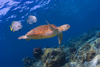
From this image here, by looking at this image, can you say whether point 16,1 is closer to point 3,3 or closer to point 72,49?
point 3,3

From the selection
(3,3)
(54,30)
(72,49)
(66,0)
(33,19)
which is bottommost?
(54,30)

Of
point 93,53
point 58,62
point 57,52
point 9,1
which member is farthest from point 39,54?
point 9,1

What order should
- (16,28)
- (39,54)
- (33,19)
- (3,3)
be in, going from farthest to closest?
1. (3,3)
2. (39,54)
3. (33,19)
4. (16,28)

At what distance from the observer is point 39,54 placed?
6555 millimetres

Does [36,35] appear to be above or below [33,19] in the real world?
below

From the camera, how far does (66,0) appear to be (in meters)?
20.5

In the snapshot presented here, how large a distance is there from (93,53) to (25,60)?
797 cm

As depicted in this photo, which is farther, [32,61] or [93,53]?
[32,61]

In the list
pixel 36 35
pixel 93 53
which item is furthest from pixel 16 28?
pixel 93 53

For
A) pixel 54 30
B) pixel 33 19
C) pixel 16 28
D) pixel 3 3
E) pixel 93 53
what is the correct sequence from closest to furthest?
1. pixel 54 30
2. pixel 93 53
3. pixel 16 28
4. pixel 33 19
5. pixel 3 3

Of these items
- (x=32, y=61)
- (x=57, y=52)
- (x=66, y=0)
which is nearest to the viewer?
(x=57, y=52)

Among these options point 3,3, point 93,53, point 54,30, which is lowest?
point 93,53

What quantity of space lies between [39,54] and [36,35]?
4605 mm

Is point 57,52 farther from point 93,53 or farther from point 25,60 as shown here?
point 25,60
